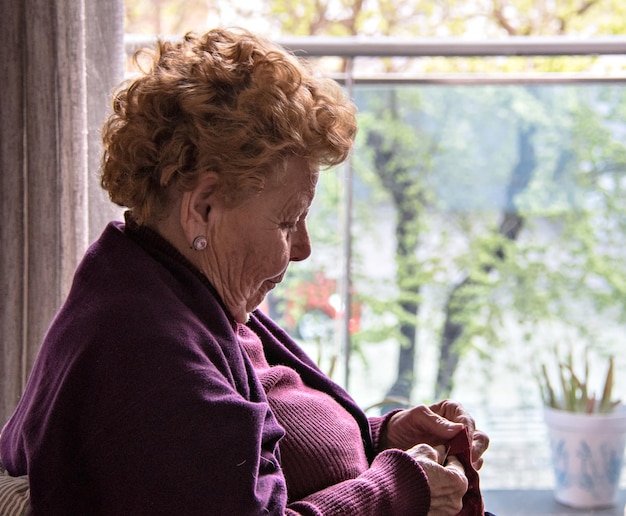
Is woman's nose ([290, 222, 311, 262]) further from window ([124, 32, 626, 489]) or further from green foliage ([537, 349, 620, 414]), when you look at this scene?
green foliage ([537, 349, 620, 414])

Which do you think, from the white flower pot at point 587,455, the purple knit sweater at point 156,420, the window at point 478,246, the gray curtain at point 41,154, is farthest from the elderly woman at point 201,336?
the white flower pot at point 587,455

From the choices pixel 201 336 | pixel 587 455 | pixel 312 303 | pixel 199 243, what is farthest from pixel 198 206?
pixel 587 455

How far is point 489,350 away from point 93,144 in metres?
1.69

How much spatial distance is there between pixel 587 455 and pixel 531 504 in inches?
10.3

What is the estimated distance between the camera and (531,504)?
8.93ft

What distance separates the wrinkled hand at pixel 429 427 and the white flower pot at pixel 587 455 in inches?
44.6

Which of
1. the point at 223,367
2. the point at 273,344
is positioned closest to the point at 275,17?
the point at 273,344

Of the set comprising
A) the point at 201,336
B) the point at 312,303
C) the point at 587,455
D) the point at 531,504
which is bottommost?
→ the point at 531,504

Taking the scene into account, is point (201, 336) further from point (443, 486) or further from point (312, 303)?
point (312, 303)

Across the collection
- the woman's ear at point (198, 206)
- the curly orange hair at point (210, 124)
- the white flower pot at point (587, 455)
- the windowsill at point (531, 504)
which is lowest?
the windowsill at point (531, 504)

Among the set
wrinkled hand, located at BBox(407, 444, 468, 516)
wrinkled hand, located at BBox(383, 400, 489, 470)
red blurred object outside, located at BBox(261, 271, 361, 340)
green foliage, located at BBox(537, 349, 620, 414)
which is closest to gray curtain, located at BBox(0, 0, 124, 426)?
wrinkled hand, located at BBox(383, 400, 489, 470)

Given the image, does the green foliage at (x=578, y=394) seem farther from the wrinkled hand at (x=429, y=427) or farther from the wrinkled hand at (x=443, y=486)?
the wrinkled hand at (x=443, y=486)

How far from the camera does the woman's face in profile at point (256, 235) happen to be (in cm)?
127

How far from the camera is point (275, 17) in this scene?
17.9 ft
